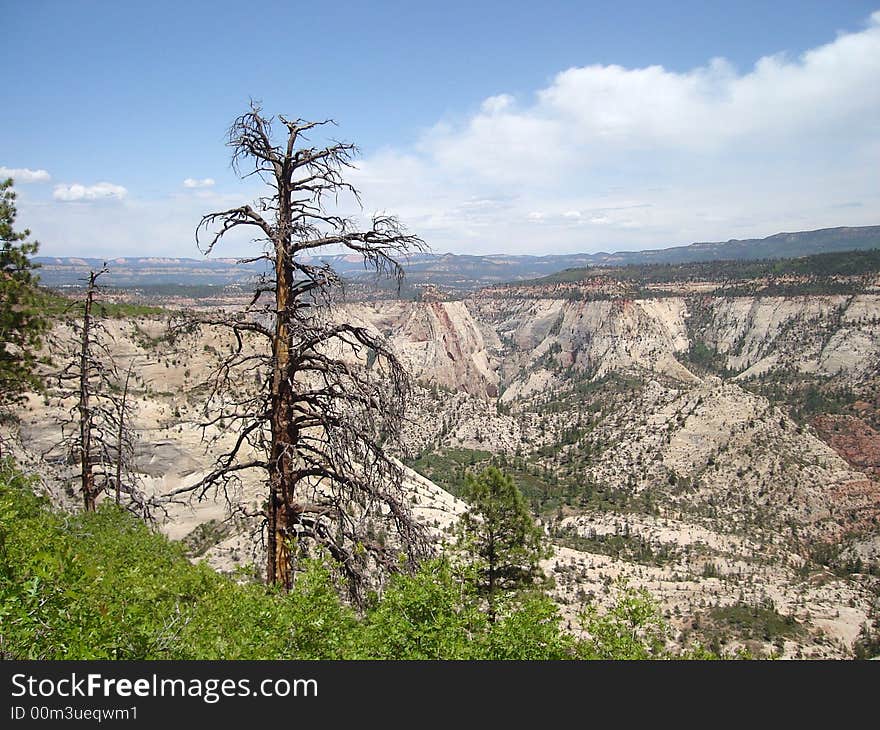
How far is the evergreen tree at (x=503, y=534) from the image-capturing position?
644 inches

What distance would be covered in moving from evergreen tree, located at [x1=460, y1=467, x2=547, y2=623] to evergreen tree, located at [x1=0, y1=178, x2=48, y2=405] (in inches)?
470

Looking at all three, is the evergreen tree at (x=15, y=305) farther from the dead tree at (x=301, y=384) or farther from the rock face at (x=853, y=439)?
the rock face at (x=853, y=439)

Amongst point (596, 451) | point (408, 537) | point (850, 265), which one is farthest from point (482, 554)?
point (850, 265)

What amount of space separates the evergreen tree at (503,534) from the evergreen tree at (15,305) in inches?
470

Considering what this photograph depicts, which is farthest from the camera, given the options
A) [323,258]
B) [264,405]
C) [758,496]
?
[758,496]

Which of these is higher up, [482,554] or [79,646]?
[79,646]

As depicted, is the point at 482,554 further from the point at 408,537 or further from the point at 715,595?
the point at 715,595

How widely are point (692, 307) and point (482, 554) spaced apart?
108m

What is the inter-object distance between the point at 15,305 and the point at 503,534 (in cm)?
1414

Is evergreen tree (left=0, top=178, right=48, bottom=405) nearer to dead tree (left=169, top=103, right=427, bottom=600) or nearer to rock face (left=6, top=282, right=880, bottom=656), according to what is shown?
rock face (left=6, top=282, right=880, bottom=656)

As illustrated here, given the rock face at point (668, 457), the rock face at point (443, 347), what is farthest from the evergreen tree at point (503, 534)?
the rock face at point (443, 347)

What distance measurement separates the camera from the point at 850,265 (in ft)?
311

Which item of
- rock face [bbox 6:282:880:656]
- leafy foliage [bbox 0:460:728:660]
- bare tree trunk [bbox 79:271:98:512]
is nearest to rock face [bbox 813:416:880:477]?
rock face [bbox 6:282:880:656]

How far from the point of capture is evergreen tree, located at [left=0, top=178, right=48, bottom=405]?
1291cm
